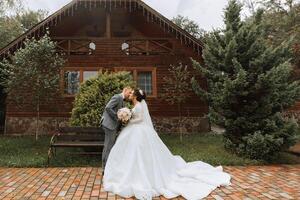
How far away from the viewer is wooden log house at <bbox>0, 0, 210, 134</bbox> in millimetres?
16266

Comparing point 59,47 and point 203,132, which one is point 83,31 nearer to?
point 59,47

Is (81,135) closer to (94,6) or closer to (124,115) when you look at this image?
(124,115)

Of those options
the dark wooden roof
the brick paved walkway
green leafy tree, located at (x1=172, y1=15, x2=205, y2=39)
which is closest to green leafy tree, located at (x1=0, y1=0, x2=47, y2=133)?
the dark wooden roof

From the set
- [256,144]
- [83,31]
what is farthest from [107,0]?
[256,144]

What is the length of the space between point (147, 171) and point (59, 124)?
11.0 m

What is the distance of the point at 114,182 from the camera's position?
6.41 metres

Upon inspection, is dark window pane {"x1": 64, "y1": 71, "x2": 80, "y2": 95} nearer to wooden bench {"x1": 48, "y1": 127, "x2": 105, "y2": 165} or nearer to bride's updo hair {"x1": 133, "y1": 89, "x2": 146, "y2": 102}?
wooden bench {"x1": 48, "y1": 127, "x2": 105, "y2": 165}

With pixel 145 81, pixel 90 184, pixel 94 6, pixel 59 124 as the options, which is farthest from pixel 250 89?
pixel 59 124

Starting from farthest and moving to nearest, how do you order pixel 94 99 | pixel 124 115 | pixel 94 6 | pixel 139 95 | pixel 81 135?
pixel 94 6 → pixel 94 99 → pixel 81 135 → pixel 139 95 → pixel 124 115

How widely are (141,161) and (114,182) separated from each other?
2.33 ft

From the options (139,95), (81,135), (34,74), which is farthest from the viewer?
(34,74)

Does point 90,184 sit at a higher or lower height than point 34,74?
lower

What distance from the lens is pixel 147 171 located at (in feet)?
20.9

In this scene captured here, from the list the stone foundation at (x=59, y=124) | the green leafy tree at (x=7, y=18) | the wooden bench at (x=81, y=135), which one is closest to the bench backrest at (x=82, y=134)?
the wooden bench at (x=81, y=135)
